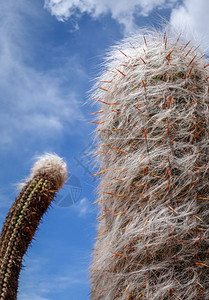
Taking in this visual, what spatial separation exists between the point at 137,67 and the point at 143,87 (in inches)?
6.7

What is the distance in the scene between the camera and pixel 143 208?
5.16 ft

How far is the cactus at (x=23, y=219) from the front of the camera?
2291 mm

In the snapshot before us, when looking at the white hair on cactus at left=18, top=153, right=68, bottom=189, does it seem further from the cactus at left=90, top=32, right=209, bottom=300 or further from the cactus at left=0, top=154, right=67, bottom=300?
the cactus at left=90, top=32, right=209, bottom=300

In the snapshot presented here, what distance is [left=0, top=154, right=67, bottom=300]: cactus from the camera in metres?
2.29

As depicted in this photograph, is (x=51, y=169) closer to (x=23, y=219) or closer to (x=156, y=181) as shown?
(x=23, y=219)

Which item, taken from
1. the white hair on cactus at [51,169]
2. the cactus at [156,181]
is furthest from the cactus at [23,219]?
the cactus at [156,181]

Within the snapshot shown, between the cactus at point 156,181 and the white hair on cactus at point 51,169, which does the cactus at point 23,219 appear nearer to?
the white hair on cactus at point 51,169

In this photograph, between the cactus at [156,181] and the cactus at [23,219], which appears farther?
the cactus at [23,219]

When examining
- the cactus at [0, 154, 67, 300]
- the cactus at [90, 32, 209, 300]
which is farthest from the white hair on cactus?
the cactus at [90, 32, 209, 300]

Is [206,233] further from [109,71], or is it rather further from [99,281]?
[109,71]

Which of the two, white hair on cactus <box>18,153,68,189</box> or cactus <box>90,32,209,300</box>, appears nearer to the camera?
cactus <box>90,32,209,300</box>

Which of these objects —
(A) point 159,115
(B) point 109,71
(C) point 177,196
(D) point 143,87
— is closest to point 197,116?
(A) point 159,115

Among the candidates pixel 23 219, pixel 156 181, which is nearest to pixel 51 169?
pixel 23 219

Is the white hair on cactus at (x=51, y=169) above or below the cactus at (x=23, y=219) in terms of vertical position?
above
